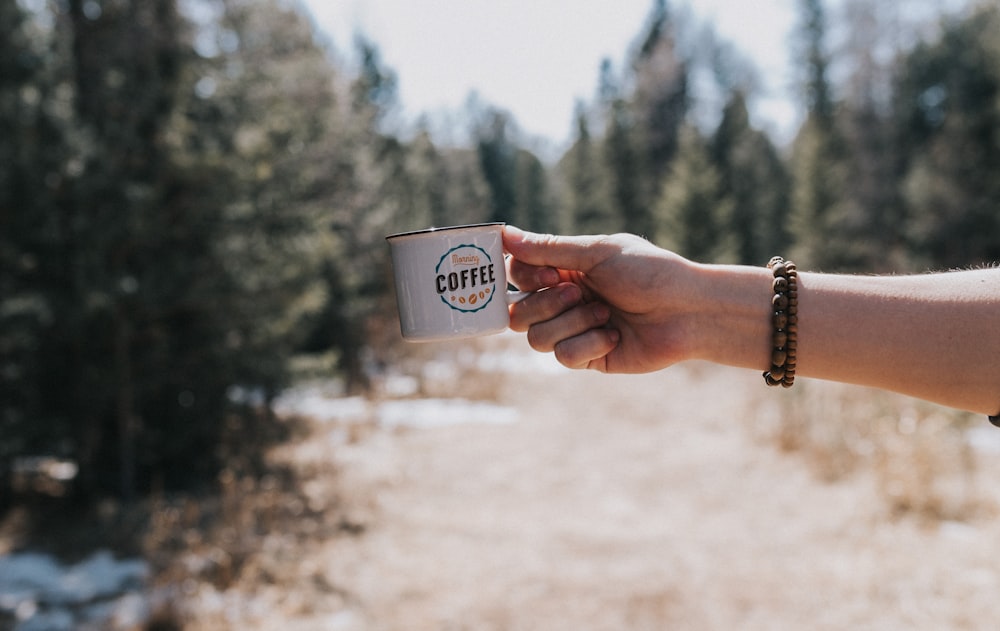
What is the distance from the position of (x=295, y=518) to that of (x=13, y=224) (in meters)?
2.39

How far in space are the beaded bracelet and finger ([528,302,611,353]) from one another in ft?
1.16

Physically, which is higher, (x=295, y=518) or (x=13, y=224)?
(x=13, y=224)

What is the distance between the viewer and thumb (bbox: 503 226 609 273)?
59.3 inches

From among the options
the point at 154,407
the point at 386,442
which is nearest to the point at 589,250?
the point at 154,407

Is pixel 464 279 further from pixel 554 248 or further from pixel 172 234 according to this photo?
pixel 172 234

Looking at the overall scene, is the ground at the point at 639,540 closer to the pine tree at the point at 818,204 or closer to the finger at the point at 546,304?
the finger at the point at 546,304

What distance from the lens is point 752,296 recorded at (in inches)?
56.7

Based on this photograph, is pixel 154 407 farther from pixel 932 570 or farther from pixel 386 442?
pixel 932 570

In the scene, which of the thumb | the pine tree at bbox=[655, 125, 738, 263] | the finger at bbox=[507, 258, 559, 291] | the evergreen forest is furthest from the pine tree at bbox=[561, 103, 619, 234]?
the thumb

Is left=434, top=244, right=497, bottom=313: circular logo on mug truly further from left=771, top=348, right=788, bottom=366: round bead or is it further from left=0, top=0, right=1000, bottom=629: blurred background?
left=0, top=0, right=1000, bottom=629: blurred background

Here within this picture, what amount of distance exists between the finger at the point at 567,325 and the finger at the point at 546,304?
1 centimetres

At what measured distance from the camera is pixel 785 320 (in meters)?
1.39

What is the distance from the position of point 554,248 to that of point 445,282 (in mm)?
301

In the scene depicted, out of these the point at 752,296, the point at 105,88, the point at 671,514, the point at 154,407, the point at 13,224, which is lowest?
the point at 671,514
